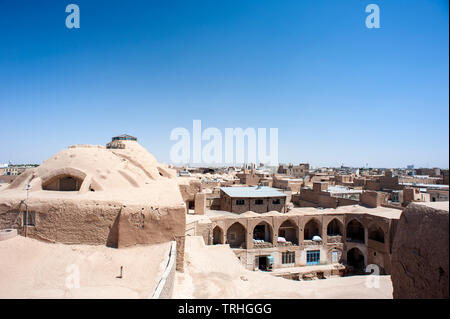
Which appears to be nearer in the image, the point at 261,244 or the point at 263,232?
Answer: the point at 261,244

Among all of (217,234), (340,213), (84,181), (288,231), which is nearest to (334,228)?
(340,213)

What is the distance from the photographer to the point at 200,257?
1433 centimetres

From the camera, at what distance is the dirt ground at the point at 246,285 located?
10617 mm

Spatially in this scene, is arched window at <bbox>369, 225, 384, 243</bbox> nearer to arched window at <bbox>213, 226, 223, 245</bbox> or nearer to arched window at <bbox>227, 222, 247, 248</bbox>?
arched window at <bbox>227, 222, 247, 248</bbox>

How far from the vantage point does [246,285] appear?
1166cm

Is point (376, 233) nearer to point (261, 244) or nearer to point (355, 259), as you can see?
point (355, 259)

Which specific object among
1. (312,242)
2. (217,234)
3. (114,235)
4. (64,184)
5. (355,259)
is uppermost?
(64,184)

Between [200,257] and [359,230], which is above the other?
[200,257]

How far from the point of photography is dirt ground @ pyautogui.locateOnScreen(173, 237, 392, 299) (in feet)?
34.8

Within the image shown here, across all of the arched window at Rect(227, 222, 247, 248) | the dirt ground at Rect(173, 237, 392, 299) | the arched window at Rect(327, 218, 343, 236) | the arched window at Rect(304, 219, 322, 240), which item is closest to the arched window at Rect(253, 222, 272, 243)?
the arched window at Rect(227, 222, 247, 248)
